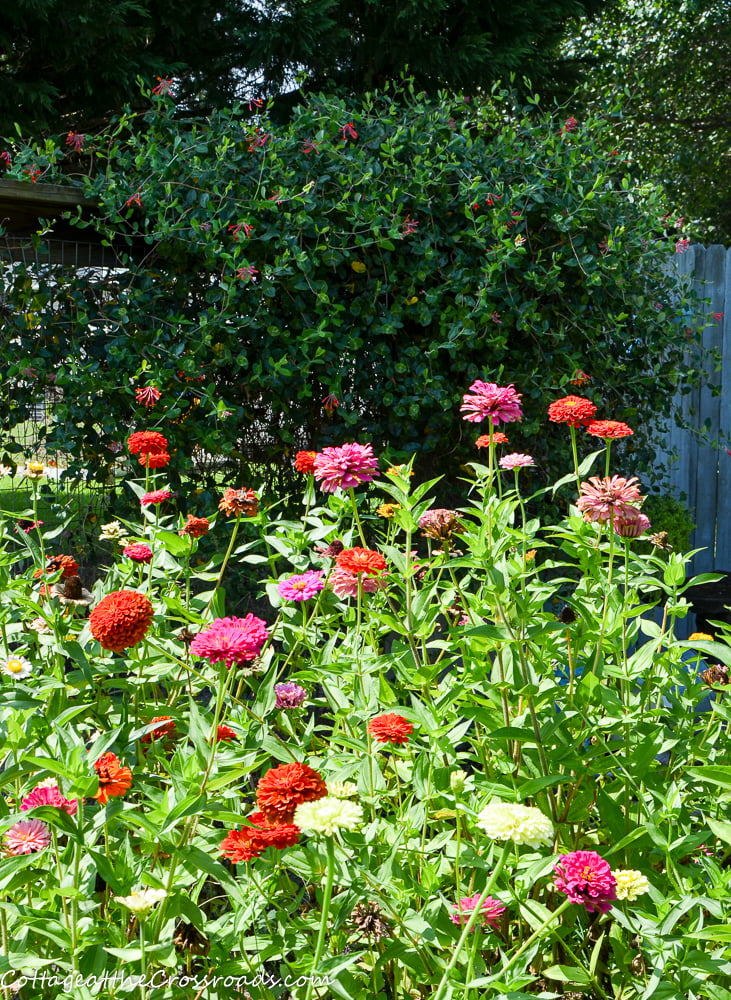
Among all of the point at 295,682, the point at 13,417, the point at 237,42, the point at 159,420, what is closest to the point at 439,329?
the point at 159,420

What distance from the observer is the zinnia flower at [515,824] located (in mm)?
938

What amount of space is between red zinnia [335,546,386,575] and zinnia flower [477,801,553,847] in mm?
466

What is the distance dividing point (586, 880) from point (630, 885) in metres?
0.15

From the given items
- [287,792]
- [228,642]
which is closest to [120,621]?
[228,642]

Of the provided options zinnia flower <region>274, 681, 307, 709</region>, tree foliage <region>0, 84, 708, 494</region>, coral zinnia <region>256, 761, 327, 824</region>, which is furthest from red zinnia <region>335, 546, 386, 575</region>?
tree foliage <region>0, 84, 708, 494</region>

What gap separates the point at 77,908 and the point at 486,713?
579 millimetres

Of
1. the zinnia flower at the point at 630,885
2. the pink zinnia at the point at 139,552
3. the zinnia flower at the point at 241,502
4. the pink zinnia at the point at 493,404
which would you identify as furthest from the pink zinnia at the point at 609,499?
the pink zinnia at the point at 139,552

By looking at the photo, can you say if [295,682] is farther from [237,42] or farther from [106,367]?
[237,42]

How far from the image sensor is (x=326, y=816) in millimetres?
920

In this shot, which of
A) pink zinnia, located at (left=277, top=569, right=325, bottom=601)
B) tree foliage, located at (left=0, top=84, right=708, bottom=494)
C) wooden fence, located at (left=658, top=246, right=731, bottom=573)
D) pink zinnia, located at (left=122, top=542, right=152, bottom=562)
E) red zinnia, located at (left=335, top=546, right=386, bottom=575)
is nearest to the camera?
red zinnia, located at (left=335, top=546, right=386, bottom=575)

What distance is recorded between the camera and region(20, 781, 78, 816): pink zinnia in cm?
110

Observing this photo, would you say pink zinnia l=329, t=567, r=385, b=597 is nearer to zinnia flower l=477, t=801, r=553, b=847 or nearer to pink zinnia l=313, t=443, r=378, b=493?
pink zinnia l=313, t=443, r=378, b=493

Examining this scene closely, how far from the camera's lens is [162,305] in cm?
337

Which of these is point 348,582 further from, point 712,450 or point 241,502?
point 712,450
